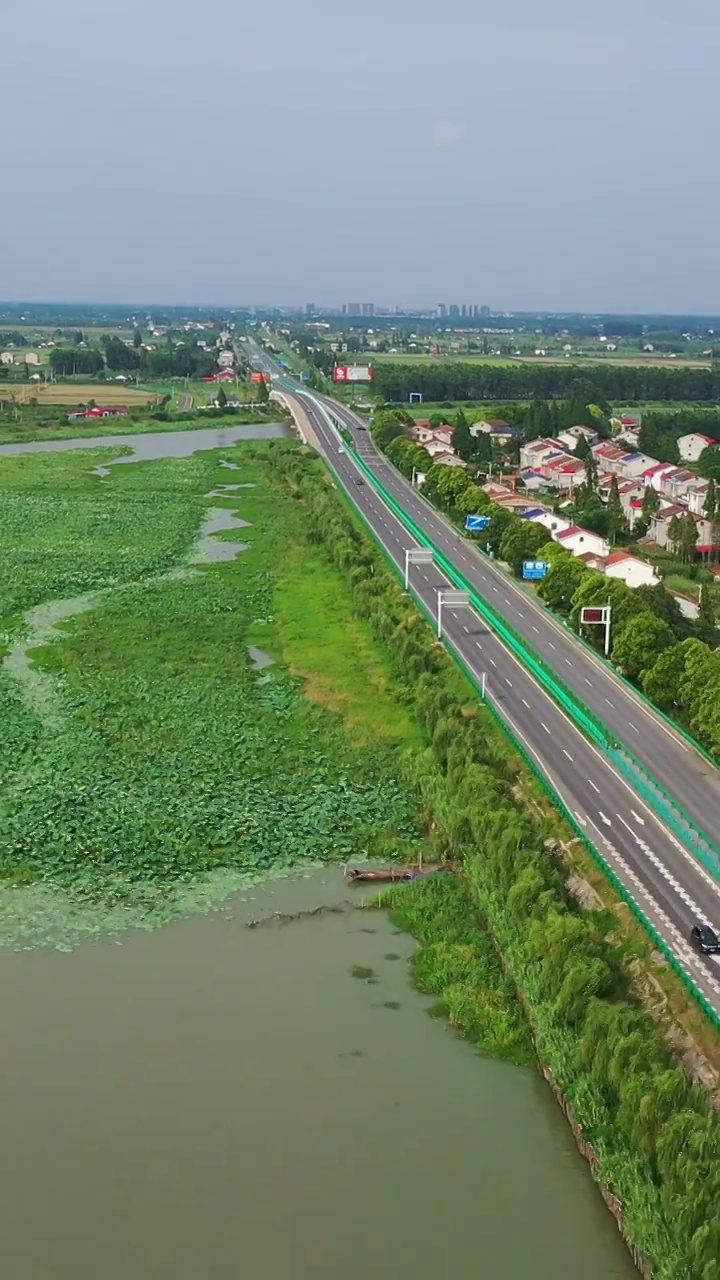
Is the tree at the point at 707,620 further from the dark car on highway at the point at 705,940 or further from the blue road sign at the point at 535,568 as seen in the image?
the dark car on highway at the point at 705,940

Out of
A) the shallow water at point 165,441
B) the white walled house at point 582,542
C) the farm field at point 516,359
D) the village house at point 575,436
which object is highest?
the farm field at point 516,359

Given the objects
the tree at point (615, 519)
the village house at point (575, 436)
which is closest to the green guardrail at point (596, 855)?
the tree at point (615, 519)

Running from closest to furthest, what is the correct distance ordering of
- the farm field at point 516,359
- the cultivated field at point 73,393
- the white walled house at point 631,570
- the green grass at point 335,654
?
the green grass at point 335,654 → the white walled house at point 631,570 → the cultivated field at point 73,393 → the farm field at point 516,359

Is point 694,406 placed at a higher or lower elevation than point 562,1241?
higher

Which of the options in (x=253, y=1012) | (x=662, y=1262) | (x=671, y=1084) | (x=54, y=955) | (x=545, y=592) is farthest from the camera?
(x=545, y=592)

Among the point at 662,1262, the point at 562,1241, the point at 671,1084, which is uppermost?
the point at 671,1084

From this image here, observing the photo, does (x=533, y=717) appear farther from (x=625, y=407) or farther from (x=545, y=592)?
(x=625, y=407)

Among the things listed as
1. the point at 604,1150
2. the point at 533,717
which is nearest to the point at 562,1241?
the point at 604,1150
